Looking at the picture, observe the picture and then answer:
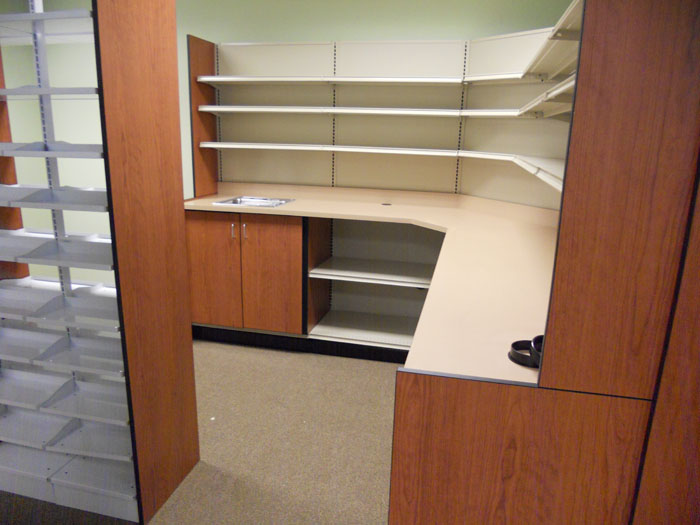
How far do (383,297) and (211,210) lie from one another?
57.7 inches

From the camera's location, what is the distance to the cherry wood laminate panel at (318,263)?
3.30m

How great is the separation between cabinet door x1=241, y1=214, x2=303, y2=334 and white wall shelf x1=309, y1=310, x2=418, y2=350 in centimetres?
26

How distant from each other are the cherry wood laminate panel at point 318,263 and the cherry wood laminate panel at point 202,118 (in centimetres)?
102

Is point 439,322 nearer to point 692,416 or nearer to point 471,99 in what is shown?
point 692,416

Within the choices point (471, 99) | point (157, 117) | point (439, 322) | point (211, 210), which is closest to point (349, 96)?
point (471, 99)

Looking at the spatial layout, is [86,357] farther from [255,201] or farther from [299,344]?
[255,201]

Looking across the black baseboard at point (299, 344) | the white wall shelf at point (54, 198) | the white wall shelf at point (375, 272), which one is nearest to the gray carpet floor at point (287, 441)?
the black baseboard at point (299, 344)

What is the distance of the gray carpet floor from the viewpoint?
1927mm

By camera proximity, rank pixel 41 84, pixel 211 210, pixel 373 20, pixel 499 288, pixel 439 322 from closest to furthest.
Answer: pixel 439 322 → pixel 41 84 → pixel 499 288 → pixel 211 210 → pixel 373 20

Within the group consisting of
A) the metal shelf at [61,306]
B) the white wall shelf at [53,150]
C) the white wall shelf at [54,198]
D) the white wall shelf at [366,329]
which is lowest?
the white wall shelf at [366,329]

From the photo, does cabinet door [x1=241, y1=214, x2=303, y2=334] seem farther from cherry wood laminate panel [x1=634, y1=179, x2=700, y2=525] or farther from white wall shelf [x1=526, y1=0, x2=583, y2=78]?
cherry wood laminate panel [x1=634, y1=179, x2=700, y2=525]

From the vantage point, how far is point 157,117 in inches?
67.9

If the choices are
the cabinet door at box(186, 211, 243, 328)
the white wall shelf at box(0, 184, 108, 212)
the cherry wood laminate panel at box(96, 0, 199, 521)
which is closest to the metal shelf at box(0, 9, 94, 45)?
the cherry wood laminate panel at box(96, 0, 199, 521)

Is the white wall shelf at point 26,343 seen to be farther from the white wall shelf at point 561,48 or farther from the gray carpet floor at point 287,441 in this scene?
the white wall shelf at point 561,48
